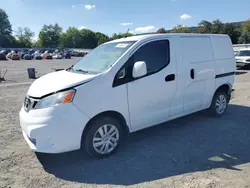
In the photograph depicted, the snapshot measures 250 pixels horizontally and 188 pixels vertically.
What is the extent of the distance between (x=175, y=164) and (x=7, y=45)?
111 metres

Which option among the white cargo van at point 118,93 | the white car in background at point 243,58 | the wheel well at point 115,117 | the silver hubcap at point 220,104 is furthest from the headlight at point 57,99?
the white car in background at point 243,58

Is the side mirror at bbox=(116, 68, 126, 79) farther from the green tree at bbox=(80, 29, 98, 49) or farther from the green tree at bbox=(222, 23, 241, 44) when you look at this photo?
the green tree at bbox=(80, 29, 98, 49)

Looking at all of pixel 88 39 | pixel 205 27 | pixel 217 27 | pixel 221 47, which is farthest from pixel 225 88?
pixel 88 39

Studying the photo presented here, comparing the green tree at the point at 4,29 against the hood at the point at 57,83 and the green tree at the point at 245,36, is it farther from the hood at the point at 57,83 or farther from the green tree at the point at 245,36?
the hood at the point at 57,83

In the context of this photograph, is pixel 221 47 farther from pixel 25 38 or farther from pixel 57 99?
pixel 25 38

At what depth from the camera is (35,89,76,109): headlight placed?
10.8 ft

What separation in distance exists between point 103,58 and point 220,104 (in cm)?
327

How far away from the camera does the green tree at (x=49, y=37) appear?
376ft

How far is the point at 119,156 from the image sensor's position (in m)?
3.83

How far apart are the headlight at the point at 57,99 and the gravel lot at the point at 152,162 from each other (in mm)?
1002

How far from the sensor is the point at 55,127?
3.21m

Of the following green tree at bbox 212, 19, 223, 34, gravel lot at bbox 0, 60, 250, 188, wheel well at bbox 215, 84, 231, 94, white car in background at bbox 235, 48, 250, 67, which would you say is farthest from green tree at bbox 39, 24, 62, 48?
gravel lot at bbox 0, 60, 250, 188

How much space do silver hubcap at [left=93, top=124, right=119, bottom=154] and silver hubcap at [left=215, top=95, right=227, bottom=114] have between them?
9.98ft

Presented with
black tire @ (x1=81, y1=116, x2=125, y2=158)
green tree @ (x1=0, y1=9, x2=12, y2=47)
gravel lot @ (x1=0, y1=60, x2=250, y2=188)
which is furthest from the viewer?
green tree @ (x1=0, y1=9, x2=12, y2=47)
